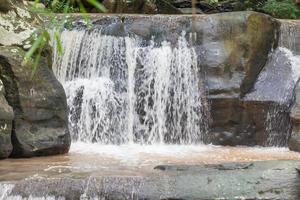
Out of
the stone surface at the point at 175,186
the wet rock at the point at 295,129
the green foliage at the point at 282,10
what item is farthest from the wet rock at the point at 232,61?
the green foliage at the point at 282,10

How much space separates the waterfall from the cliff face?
1.50 metres

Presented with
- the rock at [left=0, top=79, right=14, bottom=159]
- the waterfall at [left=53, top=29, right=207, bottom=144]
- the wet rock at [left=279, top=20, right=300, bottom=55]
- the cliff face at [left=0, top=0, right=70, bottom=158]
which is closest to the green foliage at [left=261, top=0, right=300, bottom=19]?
the wet rock at [left=279, top=20, right=300, bottom=55]

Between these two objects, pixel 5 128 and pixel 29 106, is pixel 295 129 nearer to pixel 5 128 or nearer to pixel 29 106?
pixel 29 106

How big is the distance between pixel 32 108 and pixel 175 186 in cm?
300

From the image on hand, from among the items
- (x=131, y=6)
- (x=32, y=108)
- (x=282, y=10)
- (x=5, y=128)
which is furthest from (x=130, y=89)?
(x=282, y=10)

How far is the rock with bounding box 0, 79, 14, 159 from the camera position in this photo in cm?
671

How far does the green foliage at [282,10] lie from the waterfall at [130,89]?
5.43m

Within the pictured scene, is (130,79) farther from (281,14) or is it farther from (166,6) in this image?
(281,14)

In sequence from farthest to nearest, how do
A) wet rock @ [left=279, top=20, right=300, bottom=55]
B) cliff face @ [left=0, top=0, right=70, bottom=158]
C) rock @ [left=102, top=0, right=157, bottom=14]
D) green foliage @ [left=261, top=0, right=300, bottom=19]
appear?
green foliage @ [left=261, top=0, right=300, bottom=19]
rock @ [left=102, top=0, right=157, bottom=14]
wet rock @ [left=279, top=20, right=300, bottom=55]
cliff face @ [left=0, top=0, right=70, bottom=158]

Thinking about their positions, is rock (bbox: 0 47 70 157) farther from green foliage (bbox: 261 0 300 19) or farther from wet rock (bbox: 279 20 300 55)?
→ green foliage (bbox: 261 0 300 19)

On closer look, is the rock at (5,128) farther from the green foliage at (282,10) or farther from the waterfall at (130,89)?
the green foliage at (282,10)

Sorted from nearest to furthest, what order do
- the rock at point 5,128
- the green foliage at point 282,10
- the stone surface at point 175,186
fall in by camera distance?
the stone surface at point 175,186
the rock at point 5,128
the green foliage at point 282,10

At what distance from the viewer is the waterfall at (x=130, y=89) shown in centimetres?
911

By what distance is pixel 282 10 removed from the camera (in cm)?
1447
